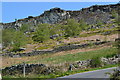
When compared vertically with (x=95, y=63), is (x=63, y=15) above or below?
above

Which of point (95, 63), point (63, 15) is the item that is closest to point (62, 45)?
point (95, 63)

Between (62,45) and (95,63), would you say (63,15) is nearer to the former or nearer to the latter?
(62,45)

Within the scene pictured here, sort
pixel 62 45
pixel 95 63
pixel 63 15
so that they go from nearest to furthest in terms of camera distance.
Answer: pixel 95 63, pixel 62 45, pixel 63 15

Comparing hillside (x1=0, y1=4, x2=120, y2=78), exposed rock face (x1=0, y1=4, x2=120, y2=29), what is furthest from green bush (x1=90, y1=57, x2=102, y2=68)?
exposed rock face (x1=0, y1=4, x2=120, y2=29)

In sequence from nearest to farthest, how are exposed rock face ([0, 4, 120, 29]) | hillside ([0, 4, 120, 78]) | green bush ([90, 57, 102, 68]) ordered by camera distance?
green bush ([90, 57, 102, 68]), hillside ([0, 4, 120, 78]), exposed rock face ([0, 4, 120, 29])

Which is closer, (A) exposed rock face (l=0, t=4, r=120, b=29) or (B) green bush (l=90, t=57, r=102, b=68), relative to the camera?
(B) green bush (l=90, t=57, r=102, b=68)

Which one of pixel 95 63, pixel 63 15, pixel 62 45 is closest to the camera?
pixel 95 63

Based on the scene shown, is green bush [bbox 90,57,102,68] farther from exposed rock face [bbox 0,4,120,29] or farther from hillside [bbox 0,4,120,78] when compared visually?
exposed rock face [bbox 0,4,120,29]

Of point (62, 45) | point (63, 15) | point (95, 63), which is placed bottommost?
point (95, 63)

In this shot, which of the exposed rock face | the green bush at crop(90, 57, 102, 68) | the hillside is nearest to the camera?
the green bush at crop(90, 57, 102, 68)

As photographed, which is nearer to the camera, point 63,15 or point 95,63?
point 95,63

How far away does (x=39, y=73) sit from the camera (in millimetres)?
23078

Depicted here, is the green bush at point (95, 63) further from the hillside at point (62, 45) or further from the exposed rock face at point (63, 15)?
the exposed rock face at point (63, 15)

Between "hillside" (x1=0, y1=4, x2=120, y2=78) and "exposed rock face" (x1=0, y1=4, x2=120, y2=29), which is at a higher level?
"exposed rock face" (x1=0, y1=4, x2=120, y2=29)
